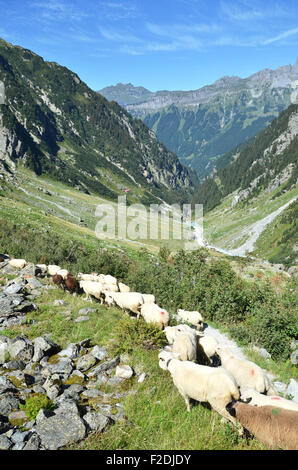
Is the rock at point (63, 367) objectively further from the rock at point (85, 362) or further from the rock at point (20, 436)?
the rock at point (20, 436)

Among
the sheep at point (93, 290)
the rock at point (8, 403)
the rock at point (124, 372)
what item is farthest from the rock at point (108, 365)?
the sheep at point (93, 290)

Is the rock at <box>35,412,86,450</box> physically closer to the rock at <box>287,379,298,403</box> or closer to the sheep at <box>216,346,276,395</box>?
the sheep at <box>216,346,276,395</box>

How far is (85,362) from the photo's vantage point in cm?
920

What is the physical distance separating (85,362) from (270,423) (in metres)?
5.61

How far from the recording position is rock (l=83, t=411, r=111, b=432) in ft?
20.7

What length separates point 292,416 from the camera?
605cm

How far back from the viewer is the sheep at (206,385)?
6.89 meters

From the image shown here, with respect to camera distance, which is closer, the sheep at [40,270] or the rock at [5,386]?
the rock at [5,386]

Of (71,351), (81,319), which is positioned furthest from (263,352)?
(71,351)

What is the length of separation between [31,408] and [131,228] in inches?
3182

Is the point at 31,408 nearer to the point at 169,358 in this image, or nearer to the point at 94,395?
the point at 94,395

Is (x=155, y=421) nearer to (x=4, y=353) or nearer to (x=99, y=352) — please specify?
(x=99, y=352)

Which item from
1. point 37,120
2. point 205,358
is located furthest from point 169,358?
point 37,120

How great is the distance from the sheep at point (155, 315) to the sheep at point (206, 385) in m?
5.29
